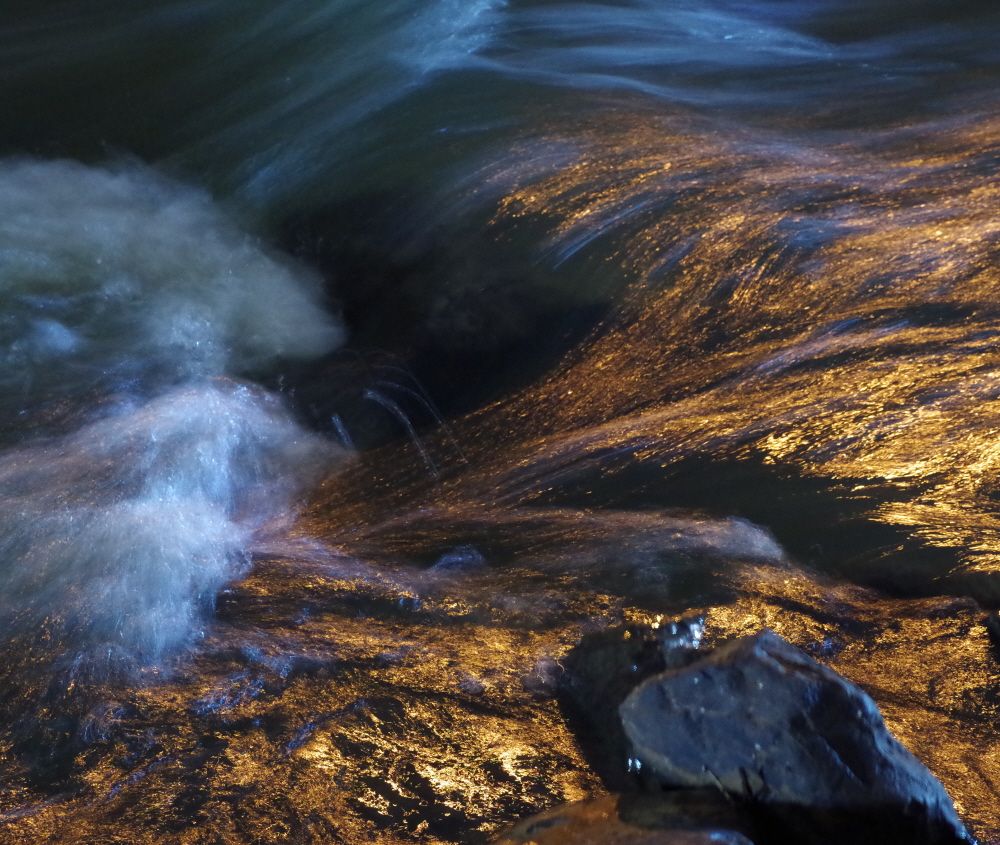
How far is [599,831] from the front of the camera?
2270 millimetres

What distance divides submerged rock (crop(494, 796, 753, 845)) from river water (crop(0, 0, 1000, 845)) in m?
0.10

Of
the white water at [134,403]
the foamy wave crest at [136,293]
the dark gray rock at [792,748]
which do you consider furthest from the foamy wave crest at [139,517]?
the dark gray rock at [792,748]

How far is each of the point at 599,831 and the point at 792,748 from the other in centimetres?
52

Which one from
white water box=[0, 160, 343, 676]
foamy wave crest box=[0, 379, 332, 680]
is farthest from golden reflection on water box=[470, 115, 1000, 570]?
white water box=[0, 160, 343, 676]

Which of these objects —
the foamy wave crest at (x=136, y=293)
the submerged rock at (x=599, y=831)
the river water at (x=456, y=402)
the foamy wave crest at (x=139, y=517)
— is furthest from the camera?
the foamy wave crest at (x=136, y=293)

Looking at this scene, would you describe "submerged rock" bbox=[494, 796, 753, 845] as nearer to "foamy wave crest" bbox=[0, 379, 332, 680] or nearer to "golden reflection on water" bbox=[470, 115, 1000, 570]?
"foamy wave crest" bbox=[0, 379, 332, 680]

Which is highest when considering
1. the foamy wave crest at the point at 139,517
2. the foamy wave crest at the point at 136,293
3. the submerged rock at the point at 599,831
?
the foamy wave crest at the point at 136,293

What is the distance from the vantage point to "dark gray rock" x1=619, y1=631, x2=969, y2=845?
219 centimetres

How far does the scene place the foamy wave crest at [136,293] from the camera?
16.3 ft

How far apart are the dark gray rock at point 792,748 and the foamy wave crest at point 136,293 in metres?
3.35

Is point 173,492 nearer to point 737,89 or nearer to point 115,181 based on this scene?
point 115,181

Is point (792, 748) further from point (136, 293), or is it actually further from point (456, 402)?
point (136, 293)

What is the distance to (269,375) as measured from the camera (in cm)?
493

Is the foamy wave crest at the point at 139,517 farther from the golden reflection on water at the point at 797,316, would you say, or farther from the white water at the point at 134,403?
the golden reflection on water at the point at 797,316
